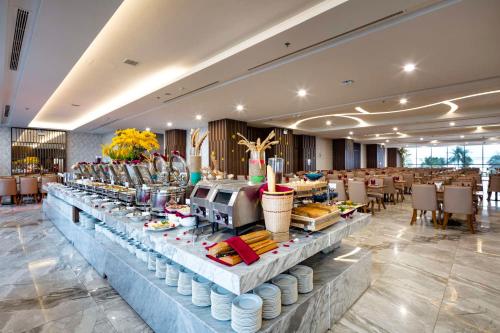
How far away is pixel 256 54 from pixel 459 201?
15.1 feet


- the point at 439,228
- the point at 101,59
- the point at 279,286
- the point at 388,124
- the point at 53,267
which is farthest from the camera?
the point at 388,124

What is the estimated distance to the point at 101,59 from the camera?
4.31 metres

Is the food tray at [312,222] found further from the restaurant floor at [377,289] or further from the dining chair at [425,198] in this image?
the dining chair at [425,198]

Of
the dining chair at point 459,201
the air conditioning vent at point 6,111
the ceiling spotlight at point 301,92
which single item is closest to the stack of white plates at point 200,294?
the ceiling spotlight at point 301,92

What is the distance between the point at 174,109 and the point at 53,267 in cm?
513

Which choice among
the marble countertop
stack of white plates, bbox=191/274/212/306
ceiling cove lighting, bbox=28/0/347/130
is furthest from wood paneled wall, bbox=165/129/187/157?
stack of white plates, bbox=191/274/212/306

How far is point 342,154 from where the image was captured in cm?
1659

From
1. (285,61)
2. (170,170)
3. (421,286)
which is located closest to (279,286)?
(170,170)

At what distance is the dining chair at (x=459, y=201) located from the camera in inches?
181

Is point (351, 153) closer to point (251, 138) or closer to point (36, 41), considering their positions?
point (251, 138)

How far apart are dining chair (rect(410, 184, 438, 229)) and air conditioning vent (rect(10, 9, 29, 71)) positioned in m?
6.77

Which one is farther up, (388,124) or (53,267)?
(388,124)

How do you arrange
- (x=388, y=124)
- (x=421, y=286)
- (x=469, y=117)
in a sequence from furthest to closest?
(x=388, y=124), (x=469, y=117), (x=421, y=286)

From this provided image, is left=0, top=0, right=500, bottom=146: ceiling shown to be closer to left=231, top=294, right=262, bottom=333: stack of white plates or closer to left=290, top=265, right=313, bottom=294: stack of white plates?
left=290, top=265, right=313, bottom=294: stack of white plates
